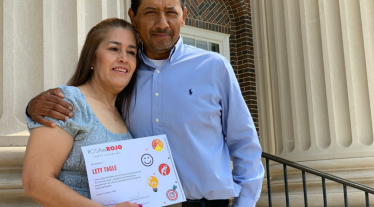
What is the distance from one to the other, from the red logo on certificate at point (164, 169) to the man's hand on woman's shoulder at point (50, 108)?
468 millimetres

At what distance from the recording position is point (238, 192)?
2221mm

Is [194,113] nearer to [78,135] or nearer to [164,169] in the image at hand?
[164,169]

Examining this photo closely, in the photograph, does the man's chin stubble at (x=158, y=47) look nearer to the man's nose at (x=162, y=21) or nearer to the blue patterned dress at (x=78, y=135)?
the man's nose at (x=162, y=21)

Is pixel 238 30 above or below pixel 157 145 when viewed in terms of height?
above

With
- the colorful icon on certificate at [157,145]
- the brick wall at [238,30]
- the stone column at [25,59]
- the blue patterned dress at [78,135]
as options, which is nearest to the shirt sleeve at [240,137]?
the colorful icon on certificate at [157,145]

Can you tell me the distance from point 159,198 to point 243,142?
2.16 feet

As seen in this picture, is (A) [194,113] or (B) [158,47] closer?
(A) [194,113]

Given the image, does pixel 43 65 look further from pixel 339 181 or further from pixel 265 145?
pixel 265 145

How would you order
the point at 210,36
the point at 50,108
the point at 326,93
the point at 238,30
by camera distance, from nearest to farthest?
the point at 50,108, the point at 326,93, the point at 210,36, the point at 238,30

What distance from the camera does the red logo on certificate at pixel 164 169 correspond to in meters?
1.89

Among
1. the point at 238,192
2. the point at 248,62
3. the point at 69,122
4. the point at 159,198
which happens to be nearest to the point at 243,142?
the point at 238,192

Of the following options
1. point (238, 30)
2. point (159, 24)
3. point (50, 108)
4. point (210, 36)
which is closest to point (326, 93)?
point (159, 24)

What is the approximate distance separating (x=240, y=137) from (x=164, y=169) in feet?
1.81

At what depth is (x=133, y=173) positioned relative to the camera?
5.90 ft
